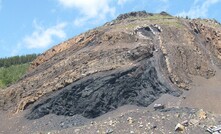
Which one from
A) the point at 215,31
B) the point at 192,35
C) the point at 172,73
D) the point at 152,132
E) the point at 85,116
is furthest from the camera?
the point at 215,31

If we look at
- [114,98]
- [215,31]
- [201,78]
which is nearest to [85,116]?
[114,98]

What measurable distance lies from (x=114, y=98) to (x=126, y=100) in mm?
790

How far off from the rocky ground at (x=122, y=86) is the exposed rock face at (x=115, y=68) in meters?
0.06

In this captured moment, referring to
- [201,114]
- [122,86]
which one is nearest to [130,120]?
[201,114]

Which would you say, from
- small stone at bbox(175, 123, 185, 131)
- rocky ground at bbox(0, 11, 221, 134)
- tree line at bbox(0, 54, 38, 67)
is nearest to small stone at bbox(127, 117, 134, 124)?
rocky ground at bbox(0, 11, 221, 134)

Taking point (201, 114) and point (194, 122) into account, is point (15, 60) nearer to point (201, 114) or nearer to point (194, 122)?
point (201, 114)

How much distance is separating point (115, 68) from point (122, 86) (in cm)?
172

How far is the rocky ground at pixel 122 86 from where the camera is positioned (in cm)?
2698

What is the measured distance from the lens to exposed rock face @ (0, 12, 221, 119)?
1228 inches

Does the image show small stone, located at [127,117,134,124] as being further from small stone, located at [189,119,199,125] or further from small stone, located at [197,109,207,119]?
small stone, located at [197,109,207,119]

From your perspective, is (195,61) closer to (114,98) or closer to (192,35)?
(192,35)

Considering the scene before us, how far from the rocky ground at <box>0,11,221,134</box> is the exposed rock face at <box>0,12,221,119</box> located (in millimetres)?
65

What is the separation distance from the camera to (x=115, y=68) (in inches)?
1282

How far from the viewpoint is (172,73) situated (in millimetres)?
32750
